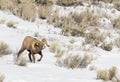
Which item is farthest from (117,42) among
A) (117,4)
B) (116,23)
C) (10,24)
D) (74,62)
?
(117,4)

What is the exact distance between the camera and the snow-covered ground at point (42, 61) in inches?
354

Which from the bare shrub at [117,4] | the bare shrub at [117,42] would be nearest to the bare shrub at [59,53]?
the bare shrub at [117,42]

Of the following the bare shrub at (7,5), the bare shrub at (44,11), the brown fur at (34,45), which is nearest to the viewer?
the brown fur at (34,45)

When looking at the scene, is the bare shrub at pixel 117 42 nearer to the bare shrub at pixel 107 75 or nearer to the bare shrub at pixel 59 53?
the bare shrub at pixel 59 53

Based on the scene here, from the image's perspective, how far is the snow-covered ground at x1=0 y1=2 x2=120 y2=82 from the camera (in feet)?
29.5

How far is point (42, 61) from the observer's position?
11.0 m

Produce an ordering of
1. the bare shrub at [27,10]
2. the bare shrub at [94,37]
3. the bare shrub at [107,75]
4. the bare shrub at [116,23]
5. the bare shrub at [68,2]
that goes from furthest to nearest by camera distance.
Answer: the bare shrub at [68,2] < the bare shrub at [116,23] < the bare shrub at [27,10] < the bare shrub at [94,37] < the bare shrub at [107,75]

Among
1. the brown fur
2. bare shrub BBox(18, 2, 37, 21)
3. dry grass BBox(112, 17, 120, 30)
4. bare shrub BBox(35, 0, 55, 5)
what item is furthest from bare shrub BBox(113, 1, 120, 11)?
the brown fur

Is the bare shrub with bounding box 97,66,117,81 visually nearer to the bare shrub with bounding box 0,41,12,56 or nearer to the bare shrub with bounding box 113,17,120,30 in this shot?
the bare shrub with bounding box 0,41,12,56

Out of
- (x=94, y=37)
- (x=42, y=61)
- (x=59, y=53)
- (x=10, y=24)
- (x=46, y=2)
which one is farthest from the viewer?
(x=46, y=2)

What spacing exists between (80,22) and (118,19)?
181 centimetres

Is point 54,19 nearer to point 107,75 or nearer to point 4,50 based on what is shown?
point 4,50

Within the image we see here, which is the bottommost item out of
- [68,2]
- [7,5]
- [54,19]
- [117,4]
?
[117,4]

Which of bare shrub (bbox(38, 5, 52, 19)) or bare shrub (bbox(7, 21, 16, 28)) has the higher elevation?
bare shrub (bbox(7, 21, 16, 28))
